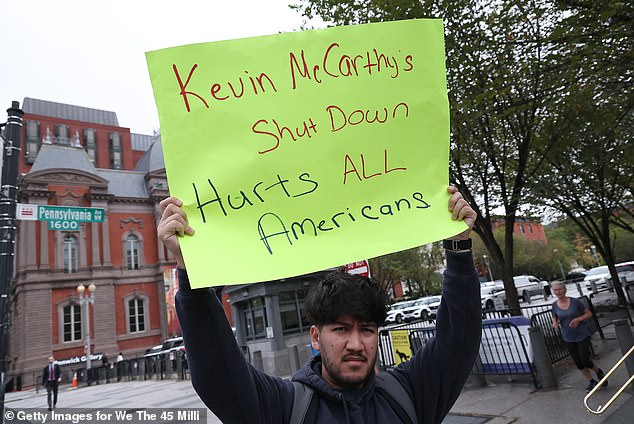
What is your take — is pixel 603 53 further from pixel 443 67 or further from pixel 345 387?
pixel 345 387

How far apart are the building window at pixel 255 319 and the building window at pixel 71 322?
2696cm

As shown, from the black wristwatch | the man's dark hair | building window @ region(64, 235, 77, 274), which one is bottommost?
the man's dark hair

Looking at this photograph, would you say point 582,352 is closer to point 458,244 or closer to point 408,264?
point 458,244

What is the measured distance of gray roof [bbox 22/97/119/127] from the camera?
6203 centimetres

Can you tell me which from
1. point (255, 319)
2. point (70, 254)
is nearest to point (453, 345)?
point (255, 319)

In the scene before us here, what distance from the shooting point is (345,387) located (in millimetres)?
1669

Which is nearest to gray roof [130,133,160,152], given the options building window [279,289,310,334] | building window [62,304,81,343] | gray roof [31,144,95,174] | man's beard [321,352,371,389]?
gray roof [31,144,95,174]

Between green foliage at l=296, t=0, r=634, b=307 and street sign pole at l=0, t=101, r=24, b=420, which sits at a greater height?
green foliage at l=296, t=0, r=634, b=307

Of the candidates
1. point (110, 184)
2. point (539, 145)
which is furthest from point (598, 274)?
point (110, 184)

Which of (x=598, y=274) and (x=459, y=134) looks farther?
(x=598, y=274)

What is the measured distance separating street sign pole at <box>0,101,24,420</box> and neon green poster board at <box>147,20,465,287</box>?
4.35 meters

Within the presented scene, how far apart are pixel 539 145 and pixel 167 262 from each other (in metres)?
37.4

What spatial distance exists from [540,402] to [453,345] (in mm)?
5916

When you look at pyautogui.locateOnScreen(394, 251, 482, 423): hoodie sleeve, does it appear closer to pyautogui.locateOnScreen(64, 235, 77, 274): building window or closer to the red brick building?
the red brick building
